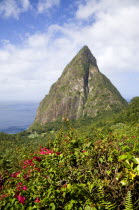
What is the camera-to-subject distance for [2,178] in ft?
18.7

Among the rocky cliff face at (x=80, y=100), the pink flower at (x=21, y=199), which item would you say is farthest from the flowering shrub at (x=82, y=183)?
the rocky cliff face at (x=80, y=100)

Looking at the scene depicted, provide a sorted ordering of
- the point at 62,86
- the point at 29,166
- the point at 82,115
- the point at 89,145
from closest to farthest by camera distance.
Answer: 1. the point at 89,145
2. the point at 29,166
3. the point at 82,115
4. the point at 62,86

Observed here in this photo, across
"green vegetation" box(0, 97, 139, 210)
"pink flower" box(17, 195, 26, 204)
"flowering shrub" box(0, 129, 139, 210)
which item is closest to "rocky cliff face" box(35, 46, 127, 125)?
"green vegetation" box(0, 97, 139, 210)

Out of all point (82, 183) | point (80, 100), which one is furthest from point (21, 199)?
point (80, 100)

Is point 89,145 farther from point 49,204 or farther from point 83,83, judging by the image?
point 83,83

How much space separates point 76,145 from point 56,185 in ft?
6.71

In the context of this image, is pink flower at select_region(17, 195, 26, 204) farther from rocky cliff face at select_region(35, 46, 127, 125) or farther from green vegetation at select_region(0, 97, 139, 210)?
rocky cliff face at select_region(35, 46, 127, 125)

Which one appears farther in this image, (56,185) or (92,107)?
(92,107)

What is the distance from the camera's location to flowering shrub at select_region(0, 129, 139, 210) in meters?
2.81

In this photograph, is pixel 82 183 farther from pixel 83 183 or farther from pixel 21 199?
pixel 21 199

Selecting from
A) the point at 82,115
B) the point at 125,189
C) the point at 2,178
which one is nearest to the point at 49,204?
the point at 125,189

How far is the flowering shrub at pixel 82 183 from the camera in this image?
2.81 metres

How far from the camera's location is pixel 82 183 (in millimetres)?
3688

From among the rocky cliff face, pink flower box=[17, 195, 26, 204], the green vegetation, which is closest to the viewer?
the green vegetation
